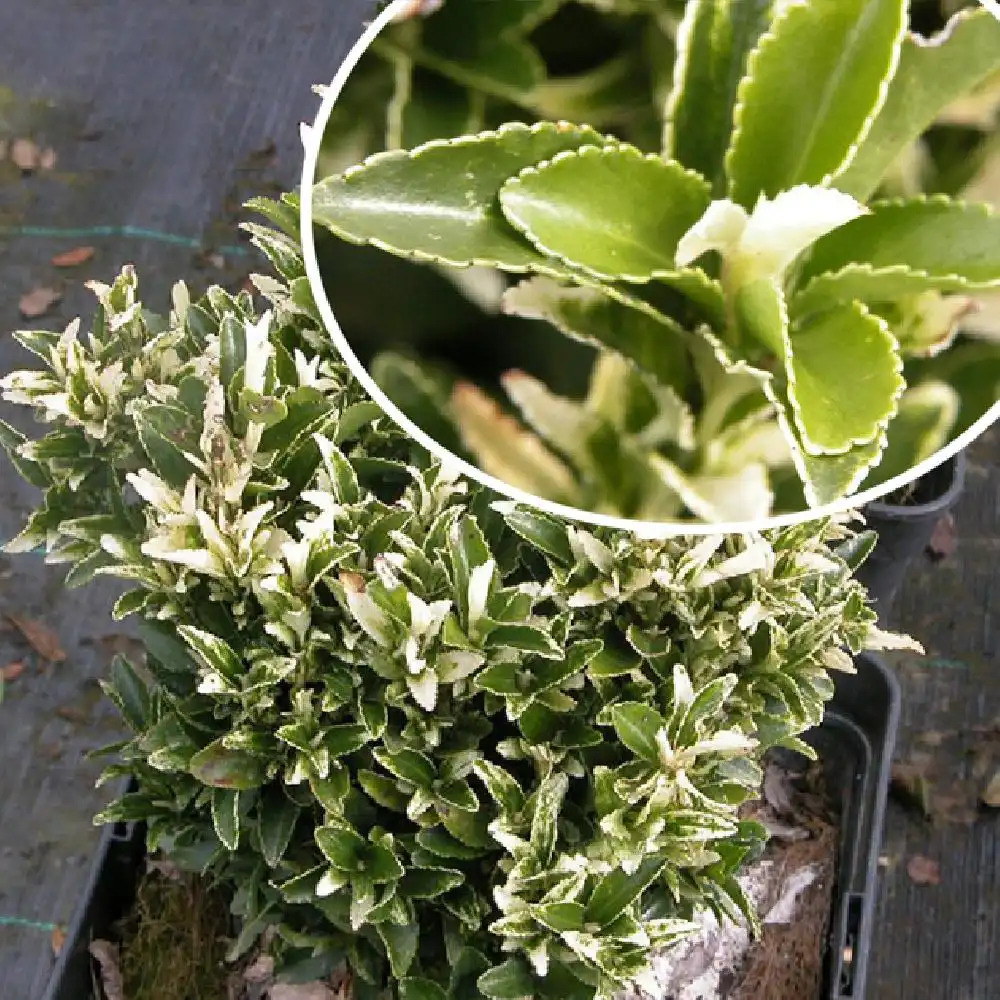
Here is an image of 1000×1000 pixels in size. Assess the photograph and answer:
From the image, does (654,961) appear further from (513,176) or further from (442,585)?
(513,176)

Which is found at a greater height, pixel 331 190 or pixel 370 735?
pixel 331 190

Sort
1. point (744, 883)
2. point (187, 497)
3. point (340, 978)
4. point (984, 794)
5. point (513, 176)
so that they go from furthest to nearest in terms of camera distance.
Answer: point (984, 794) → point (744, 883) → point (340, 978) → point (187, 497) → point (513, 176)

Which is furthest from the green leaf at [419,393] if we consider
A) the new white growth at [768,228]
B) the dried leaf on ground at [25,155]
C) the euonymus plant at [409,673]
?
the dried leaf on ground at [25,155]

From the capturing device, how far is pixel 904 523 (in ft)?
5.82

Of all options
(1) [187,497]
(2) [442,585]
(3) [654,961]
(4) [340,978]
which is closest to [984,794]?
(3) [654,961]

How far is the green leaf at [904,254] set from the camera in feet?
1.46

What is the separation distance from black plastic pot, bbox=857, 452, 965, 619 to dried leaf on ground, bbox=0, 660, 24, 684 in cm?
145

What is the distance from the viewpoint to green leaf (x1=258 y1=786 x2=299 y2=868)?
40.7 inches

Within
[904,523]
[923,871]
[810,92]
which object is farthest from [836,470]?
[923,871]

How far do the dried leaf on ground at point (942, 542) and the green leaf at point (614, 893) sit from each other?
1432 millimetres

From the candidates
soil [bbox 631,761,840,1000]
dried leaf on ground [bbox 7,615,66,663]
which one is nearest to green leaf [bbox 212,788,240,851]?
soil [bbox 631,761,840,1000]

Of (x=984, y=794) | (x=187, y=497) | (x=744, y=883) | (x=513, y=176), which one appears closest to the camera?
(x=513, y=176)

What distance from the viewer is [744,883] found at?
1466 mm

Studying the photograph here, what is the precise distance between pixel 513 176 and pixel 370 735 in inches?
24.5
